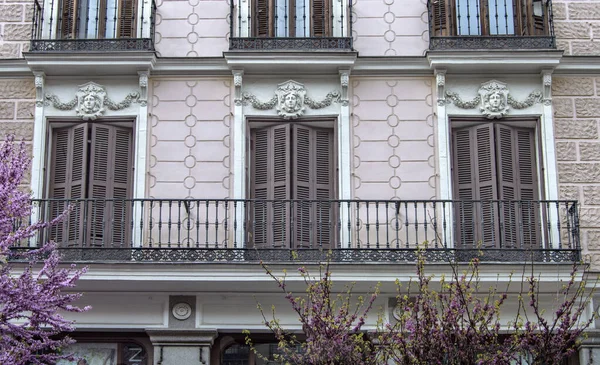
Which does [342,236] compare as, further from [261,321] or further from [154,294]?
[154,294]

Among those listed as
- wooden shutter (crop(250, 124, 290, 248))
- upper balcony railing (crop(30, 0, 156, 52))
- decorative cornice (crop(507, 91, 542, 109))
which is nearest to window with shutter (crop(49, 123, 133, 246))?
upper balcony railing (crop(30, 0, 156, 52))

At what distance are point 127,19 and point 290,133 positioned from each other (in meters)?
3.36

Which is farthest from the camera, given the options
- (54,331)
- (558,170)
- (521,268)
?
(558,170)

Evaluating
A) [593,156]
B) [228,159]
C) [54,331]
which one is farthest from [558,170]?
[54,331]

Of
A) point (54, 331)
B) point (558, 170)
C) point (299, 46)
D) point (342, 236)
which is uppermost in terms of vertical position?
point (299, 46)

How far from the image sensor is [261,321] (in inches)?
639

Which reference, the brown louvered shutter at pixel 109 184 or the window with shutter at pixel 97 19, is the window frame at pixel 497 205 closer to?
the brown louvered shutter at pixel 109 184

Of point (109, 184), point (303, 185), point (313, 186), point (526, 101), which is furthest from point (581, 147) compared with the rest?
point (109, 184)

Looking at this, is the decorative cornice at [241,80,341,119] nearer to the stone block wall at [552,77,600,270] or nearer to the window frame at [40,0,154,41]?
the window frame at [40,0,154,41]

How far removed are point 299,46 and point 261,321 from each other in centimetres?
443

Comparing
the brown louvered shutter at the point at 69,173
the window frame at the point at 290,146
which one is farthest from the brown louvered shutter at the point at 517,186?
the brown louvered shutter at the point at 69,173

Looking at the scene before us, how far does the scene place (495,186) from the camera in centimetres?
1712

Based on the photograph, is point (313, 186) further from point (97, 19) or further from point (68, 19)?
point (68, 19)

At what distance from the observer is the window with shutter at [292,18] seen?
58.7 ft
